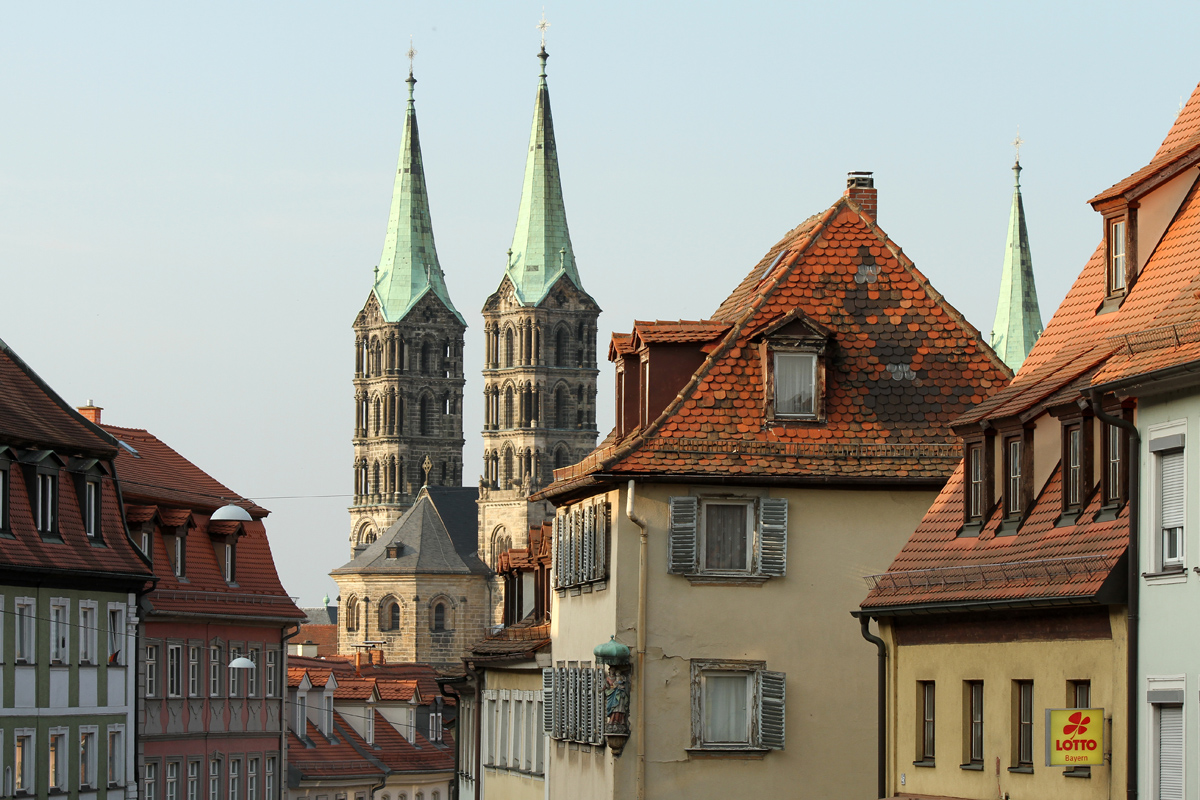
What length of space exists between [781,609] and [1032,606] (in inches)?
364

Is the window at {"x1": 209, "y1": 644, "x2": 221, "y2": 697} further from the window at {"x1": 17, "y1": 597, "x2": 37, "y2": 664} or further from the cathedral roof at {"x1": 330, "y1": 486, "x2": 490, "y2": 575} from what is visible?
the cathedral roof at {"x1": 330, "y1": 486, "x2": 490, "y2": 575}

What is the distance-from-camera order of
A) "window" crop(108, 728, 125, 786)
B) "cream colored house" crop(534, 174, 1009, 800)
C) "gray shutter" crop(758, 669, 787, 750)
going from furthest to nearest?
"window" crop(108, 728, 125, 786), "cream colored house" crop(534, 174, 1009, 800), "gray shutter" crop(758, 669, 787, 750)

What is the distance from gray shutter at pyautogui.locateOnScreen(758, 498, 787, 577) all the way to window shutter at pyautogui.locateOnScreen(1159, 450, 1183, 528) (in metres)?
10.9

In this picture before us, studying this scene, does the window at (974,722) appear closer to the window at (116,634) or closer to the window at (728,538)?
the window at (728,538)

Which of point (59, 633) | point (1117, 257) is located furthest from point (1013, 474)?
point (59, 633)

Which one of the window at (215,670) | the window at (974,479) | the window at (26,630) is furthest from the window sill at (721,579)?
Answer: the window at (215,670)

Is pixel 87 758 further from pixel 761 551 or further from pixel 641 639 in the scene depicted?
pixel 761 551

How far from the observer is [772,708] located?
31.5 metres

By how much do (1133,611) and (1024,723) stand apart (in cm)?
282

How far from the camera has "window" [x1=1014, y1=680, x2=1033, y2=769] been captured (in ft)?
77.3

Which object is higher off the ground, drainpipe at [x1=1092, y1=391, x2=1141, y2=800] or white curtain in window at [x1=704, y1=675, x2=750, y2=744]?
drainpipe at [x1=1092, y1=391, x2=1141, y2=800]

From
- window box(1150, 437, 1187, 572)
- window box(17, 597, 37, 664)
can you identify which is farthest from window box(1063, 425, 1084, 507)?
window box(17, 597, 37, 664)

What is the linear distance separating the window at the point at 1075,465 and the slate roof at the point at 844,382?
795cm

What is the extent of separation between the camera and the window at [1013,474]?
25016 mm
